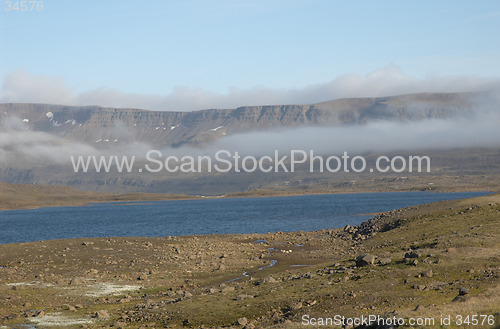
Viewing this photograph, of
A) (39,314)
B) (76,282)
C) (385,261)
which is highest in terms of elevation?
(385,261)

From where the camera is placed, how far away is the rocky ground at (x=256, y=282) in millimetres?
34000

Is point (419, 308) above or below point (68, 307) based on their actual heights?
above

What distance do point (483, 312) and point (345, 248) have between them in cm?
4762

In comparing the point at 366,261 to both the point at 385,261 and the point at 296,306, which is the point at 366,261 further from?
the point at 296,306

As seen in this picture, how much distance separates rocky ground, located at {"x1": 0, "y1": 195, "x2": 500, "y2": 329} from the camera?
112 ft

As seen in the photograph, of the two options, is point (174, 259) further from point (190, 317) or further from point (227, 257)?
point (190, 317)

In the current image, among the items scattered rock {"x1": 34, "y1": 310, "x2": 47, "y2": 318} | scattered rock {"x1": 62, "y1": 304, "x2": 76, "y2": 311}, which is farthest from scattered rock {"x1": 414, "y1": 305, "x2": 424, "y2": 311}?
scattered rock {"x1": 34, "y1": 310, "x2": 47, "y2": 318}

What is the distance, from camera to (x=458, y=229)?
64.2 meters

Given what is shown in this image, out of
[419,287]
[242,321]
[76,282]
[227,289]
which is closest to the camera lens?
[242,321]

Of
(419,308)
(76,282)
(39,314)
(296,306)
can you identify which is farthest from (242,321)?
(76,282)

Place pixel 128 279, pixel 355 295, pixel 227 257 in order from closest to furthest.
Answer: pixel 355 295, pixel 128 279, pixel 227 257

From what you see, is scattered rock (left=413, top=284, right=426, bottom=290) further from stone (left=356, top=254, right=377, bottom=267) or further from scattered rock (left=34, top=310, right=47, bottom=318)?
scattered rock (left=34, top=310, right=47, bottom=318)

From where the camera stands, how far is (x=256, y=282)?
46625mm

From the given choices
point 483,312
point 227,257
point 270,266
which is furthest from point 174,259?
point 483,312
